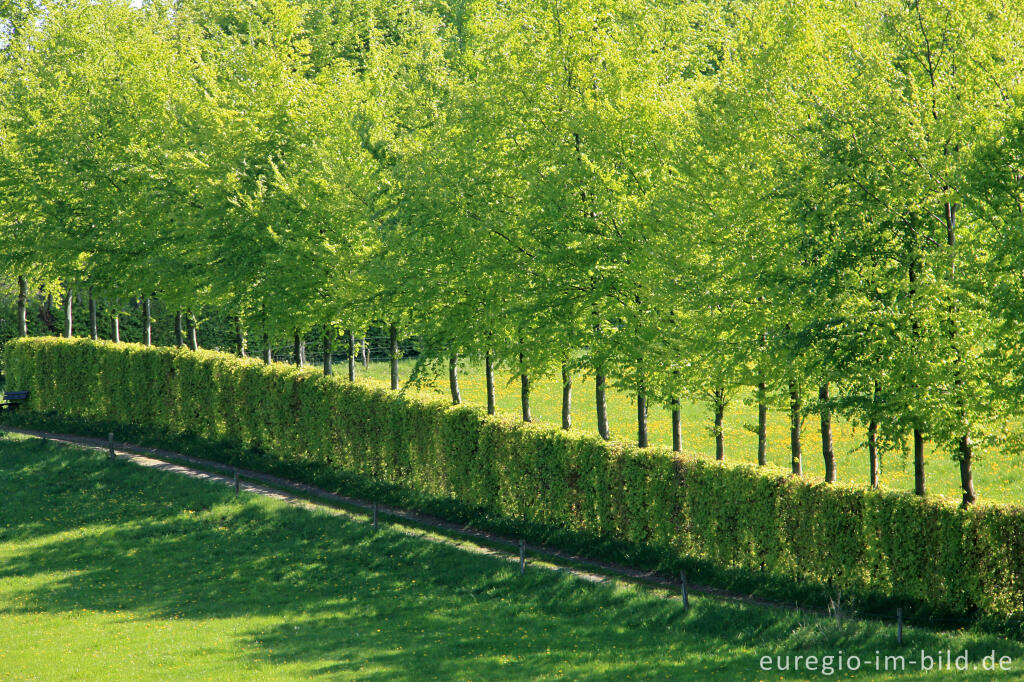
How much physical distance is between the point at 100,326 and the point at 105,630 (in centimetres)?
3805

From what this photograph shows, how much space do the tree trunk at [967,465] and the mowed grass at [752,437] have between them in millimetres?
303

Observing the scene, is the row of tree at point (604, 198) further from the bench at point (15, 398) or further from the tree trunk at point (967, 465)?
the bench at point (15, 398)

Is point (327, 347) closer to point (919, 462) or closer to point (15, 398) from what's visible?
point (15, 398)

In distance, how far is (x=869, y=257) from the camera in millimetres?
19781

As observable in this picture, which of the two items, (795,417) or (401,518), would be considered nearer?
(795,417)

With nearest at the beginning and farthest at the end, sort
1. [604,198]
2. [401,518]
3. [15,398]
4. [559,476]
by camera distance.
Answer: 1. [604,198]
2. [559,476]
3. [401,518]
4. [15,398]

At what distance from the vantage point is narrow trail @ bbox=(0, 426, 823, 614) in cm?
2484

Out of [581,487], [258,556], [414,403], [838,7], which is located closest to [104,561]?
[258,556]

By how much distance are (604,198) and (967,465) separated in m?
10.2

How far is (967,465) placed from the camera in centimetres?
2055

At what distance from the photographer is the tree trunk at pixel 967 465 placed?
20.1 m

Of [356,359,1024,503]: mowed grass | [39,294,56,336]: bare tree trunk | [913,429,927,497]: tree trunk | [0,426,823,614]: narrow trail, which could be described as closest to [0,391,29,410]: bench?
[0,426,823,614]: narrow trail

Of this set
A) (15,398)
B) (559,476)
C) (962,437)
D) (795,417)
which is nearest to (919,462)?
(962,437)

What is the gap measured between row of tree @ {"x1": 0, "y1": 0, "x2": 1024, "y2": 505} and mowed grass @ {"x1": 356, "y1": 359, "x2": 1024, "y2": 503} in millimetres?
1815
